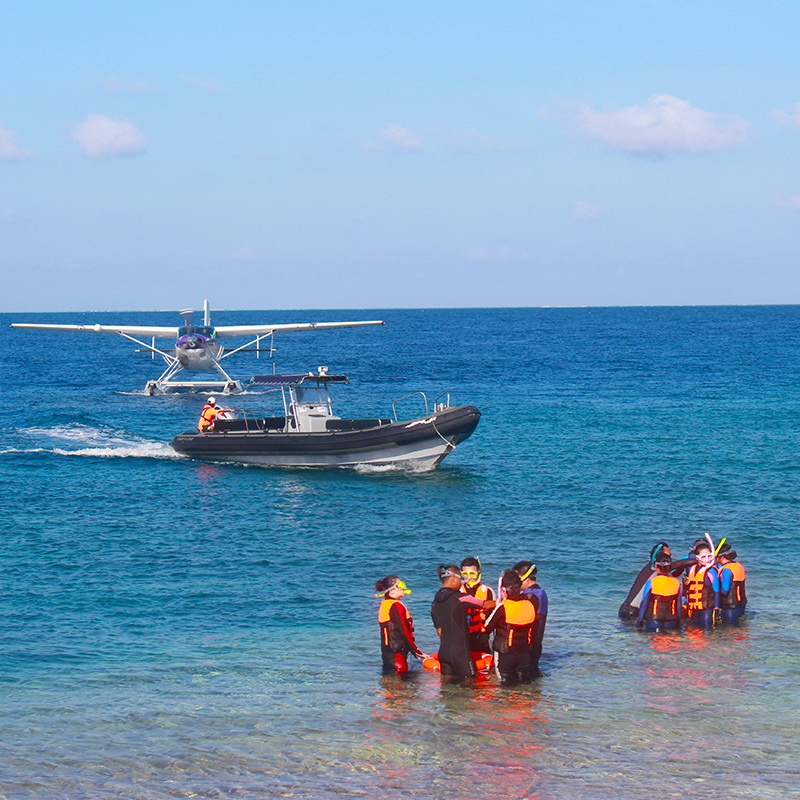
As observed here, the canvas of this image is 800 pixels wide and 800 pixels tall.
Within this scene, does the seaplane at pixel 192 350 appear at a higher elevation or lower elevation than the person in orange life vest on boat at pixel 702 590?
higher

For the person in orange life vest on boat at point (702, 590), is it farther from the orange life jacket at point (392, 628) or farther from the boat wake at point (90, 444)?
the boat wake at point (90, 444)

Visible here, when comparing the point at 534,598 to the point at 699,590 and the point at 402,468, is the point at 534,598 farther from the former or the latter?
the point at 402,468

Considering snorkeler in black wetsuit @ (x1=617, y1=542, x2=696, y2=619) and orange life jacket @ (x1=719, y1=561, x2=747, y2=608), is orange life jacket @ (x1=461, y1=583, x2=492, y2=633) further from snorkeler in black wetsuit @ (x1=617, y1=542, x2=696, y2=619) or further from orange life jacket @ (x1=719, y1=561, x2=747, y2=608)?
orange life jacket @ (x1=719, y1=561, x2=747, y2=608)

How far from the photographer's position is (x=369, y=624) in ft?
46.2

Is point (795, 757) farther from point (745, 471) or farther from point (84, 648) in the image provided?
point (745, 471)

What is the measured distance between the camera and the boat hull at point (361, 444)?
27.5 meters

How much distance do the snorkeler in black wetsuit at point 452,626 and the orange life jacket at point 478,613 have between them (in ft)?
0.41

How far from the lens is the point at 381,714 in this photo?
33.6 feet

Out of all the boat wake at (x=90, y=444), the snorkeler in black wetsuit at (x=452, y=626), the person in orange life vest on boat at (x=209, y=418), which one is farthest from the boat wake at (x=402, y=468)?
the snorkeler in black wetsuit at (x=452, y=626)

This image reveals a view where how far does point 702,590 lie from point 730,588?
0.57 m

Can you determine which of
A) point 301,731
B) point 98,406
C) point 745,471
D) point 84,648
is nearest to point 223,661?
point 84,648

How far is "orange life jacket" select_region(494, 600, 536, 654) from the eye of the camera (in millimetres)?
10273

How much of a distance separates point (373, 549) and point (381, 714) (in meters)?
8.81

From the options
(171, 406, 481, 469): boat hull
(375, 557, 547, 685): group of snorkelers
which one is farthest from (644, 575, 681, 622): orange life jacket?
(171, 406, 481, 469): boat hull
